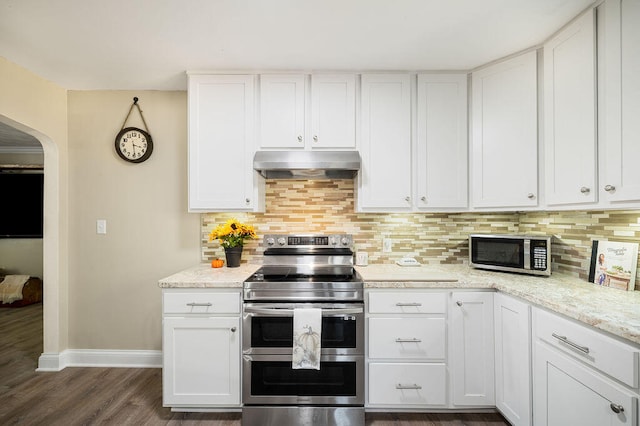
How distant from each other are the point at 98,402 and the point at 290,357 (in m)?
1.48

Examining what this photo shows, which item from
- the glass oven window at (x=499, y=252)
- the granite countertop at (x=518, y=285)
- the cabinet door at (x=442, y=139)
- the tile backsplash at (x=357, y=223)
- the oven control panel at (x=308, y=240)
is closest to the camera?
the granite countertop at (x=518, y=285)

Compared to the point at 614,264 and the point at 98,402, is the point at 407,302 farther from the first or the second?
the point at 98,402

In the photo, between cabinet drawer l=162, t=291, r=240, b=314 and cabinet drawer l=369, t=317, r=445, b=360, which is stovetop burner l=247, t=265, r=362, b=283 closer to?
cabinet drawer l=162, t=291, r=240, b=314

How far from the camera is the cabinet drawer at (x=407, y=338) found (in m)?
1.90

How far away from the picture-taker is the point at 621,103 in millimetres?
1401

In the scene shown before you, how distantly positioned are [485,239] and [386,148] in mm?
1013

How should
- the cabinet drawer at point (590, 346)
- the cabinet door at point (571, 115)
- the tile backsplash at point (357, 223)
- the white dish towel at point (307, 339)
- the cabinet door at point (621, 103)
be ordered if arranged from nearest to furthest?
the cabinet drawer at point (590, 346) < the cabinet door at point (621, 103) < the cabinet door at point (571, 115) < the white dish towel at point (307, 339) < the tile backsplash at point (357, 223)

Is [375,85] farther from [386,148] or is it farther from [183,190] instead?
[183,190]

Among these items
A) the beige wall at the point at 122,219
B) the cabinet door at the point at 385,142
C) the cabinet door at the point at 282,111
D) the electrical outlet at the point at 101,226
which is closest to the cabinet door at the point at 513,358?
the cabinet door at the point at 385,142

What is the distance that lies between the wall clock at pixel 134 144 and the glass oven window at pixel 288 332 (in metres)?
1.81

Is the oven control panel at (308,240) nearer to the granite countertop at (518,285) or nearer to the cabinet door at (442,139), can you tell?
the granite countertop at (518,285)

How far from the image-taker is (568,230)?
6.75 feet

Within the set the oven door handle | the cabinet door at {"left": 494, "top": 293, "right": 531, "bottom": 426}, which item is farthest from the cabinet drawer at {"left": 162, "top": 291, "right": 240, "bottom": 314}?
the cabinet door at {"left": 494, "top": 293, "right": 531, "bottom": 426}

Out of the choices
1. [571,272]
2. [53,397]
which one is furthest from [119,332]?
[571,272]
